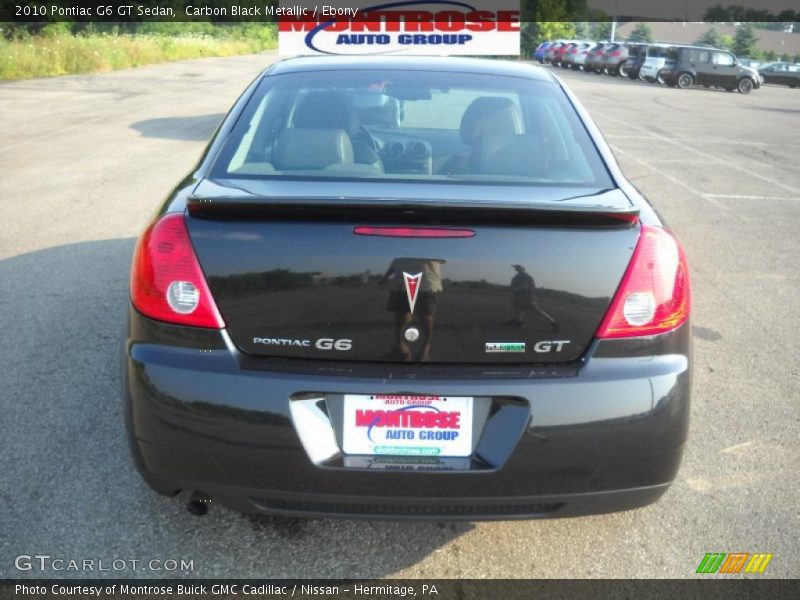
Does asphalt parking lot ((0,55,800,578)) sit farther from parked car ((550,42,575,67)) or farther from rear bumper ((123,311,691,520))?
parked car ((550,42,575,67))

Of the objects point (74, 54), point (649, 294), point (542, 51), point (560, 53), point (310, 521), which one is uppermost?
point (649, 294)

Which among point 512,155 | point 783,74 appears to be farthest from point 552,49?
point 512,155

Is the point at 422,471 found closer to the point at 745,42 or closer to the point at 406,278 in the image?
the point at 406,278

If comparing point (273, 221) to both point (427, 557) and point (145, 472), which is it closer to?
point (145, 472)

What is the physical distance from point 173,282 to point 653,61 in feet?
120

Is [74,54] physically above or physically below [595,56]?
above

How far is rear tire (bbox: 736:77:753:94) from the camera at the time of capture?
3366cm

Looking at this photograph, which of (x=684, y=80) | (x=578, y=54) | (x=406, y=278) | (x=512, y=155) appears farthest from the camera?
(x=578, y=54)

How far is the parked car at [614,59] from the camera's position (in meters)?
39.2

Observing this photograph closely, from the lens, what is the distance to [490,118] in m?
3.31

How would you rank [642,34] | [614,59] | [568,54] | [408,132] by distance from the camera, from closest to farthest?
[408,132] < [614,59] < [568,54] < [642,34]

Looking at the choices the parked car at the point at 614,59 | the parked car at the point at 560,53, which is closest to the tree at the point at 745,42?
the parked car at the point at 560,53

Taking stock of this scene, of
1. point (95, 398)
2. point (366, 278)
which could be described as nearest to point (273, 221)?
point (366, 278)

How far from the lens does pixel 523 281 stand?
2291 millimetres
